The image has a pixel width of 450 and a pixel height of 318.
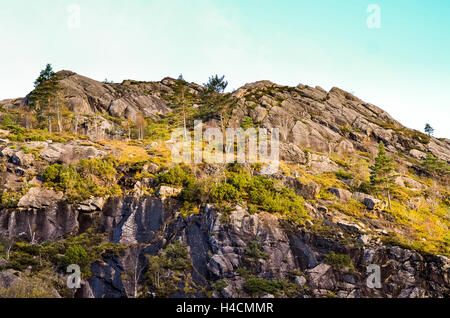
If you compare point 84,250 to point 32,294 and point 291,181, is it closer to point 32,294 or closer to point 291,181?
point 32,294

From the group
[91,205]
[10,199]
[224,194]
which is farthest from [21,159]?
[224,194]

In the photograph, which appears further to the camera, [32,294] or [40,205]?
[40,205]

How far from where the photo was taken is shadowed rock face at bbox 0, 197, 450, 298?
23.5 meters

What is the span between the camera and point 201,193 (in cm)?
3216

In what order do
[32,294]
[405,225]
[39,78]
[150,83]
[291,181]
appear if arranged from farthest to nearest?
[150,83], [39,78], [291,181], [405,225], [32,294]

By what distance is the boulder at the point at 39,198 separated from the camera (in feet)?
Answer: 93.7

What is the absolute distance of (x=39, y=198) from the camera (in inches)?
1163

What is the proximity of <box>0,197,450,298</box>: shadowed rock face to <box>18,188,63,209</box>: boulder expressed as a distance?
0.80 m

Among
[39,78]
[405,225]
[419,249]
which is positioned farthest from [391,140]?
[39,78]

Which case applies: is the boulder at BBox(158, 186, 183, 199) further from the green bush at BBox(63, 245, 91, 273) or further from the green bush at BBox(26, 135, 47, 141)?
the green bush at BBox(26, 135, 47, 141)

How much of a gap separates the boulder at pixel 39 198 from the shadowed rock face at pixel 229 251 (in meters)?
0.80

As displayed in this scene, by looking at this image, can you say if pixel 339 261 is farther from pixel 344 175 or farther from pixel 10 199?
pixel 10 199

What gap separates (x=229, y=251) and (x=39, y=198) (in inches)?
806
